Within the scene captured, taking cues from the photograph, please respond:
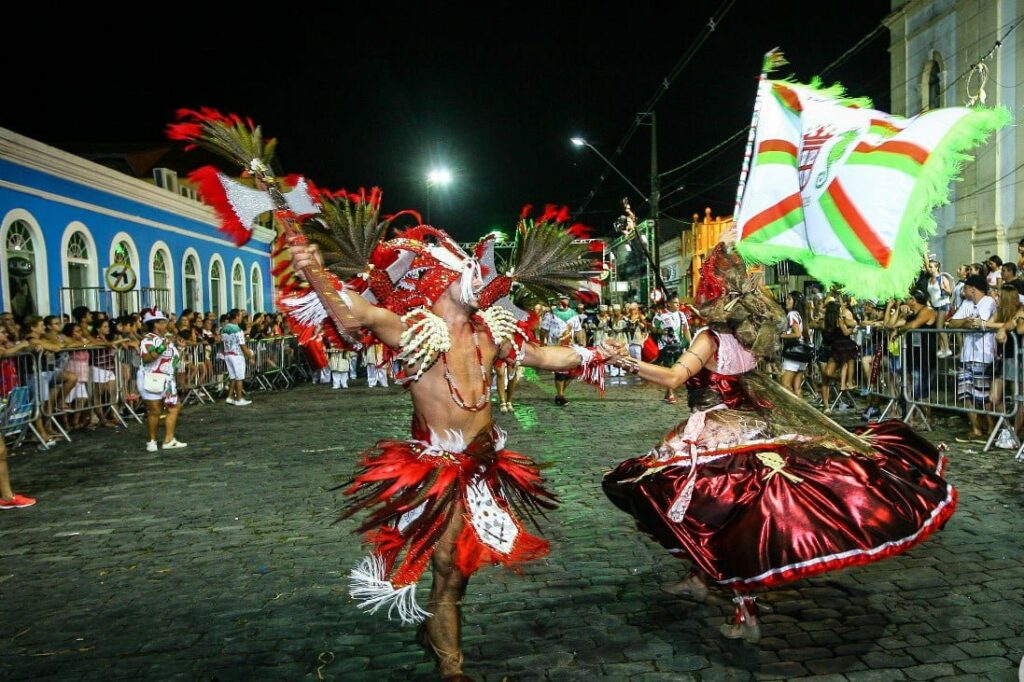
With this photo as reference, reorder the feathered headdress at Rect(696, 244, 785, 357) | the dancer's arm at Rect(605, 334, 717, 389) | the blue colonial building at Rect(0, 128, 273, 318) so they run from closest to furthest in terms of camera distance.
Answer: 1. the dancer's arm at Rect(605, 334, 717, 389)
2. the feathered headdress at Rect(696, 244, 785, 357)
3. the blue colonial building at Rect(0, 128, 273, 318)

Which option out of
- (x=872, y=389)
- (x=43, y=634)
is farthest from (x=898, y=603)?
(x=872, y=389)

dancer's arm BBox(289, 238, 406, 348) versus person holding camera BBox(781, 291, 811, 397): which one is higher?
dancer's arm BBox(289, 238, 406, 348)

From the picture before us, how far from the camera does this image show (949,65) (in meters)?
20.9

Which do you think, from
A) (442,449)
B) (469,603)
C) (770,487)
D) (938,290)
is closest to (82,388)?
(469,603)

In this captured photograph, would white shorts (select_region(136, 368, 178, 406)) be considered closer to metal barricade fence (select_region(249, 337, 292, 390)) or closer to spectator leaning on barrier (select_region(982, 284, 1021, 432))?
metal barricade fence (select_region(249, 337, 292, 390))

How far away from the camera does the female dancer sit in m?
3.80

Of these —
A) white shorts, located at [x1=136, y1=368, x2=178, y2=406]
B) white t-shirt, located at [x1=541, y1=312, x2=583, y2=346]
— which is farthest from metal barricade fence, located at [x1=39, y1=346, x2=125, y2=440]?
white t-shirt, located at [x1=541, y1=312, x2=583, y2=346]

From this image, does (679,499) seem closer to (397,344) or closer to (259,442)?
(397,344)

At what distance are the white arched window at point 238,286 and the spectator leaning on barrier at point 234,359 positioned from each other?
564 inches

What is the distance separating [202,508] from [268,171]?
4.57 metres

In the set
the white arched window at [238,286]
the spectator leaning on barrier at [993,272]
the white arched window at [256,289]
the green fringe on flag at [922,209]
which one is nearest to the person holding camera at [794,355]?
the spectator leaning on barrier at [993,272]

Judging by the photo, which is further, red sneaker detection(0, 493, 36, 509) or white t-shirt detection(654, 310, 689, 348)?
white t-shirt detection(654, 310, 689, 348)

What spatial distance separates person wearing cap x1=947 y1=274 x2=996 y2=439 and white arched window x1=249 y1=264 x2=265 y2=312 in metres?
28.6

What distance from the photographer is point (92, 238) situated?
19.8 m
